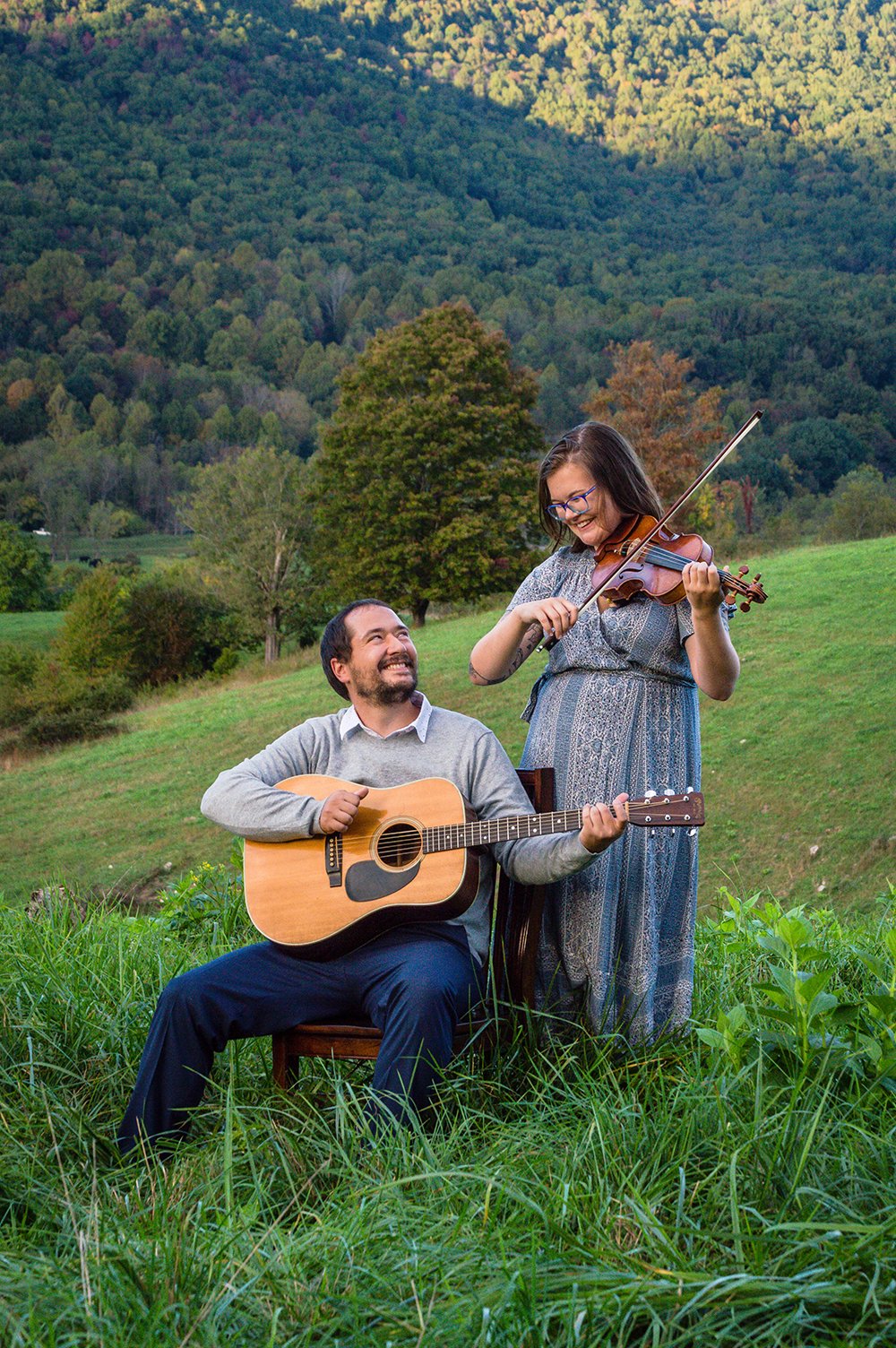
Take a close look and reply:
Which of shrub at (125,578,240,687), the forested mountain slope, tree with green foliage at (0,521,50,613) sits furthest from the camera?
Result: the forested mountain slope

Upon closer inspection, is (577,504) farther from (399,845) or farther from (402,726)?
(399,845)

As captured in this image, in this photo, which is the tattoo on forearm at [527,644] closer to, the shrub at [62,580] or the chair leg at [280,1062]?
the chair leg at [280,1062]

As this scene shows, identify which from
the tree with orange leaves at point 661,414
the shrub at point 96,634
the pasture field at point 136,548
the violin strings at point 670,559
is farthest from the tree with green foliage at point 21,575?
the violin strings at point 670,559

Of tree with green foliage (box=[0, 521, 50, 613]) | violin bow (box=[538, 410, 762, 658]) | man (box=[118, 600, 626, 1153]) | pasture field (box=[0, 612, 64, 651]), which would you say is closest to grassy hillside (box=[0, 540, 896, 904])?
man (box=[118, 600, 626, 1153])

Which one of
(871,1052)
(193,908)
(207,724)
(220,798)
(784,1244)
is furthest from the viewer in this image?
(207,724)

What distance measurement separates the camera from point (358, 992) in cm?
316

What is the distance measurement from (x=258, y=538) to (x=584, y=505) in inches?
1156

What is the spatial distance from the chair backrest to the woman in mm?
59

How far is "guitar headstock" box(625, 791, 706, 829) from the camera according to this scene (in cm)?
280

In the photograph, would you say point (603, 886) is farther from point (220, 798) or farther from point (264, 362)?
point (264, 362)

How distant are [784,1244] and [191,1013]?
1609 millimetres

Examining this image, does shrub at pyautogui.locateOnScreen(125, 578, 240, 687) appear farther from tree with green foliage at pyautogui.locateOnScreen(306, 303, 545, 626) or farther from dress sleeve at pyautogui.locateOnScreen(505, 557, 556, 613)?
dress sleeve at pyautogui.locateOnScreen(505, 557, 556, 613)

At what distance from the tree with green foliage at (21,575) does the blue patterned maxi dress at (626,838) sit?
4523 cm

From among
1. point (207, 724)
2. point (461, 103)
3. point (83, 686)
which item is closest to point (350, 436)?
point (83, 686)
